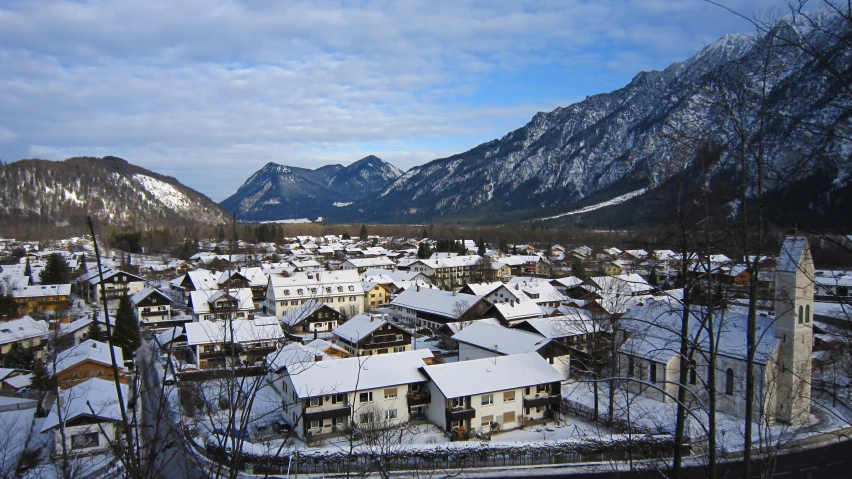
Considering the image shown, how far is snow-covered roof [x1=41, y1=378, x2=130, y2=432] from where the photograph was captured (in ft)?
44.3

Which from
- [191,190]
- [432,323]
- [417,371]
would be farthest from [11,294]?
[191,190]

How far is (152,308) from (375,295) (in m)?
15.3

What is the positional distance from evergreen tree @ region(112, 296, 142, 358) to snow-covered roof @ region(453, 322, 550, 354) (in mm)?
14651

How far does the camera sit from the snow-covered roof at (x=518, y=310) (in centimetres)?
2805

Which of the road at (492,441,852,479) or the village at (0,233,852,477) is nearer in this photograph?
the village at (0,233,852,477)

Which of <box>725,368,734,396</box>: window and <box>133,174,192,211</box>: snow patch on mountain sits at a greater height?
<box>133,174,192,211</box>: snow patch on mountain

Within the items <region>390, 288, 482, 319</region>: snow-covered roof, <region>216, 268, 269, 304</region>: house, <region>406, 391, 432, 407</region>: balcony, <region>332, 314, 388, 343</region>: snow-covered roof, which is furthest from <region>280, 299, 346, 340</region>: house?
<region>406, 391, 432, 407</region>: balcony

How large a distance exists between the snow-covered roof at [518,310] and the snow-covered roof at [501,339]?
18.0ft

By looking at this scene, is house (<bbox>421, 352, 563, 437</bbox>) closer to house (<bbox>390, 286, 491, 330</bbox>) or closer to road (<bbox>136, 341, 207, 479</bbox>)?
road (<bbox>136, 341, 207, 479</bbox>)

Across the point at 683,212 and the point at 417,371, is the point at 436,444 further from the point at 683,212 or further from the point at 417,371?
the point at 683,212

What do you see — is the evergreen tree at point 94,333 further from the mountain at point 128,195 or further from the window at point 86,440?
the window at point 86,440

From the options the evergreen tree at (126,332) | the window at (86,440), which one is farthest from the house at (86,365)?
the window at (86,440)

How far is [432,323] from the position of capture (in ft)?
101

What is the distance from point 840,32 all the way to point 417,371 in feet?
49.4
